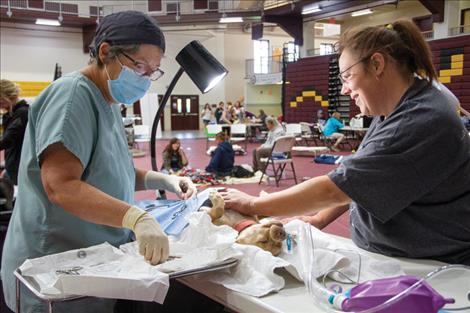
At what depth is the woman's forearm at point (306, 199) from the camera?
4.46 ft

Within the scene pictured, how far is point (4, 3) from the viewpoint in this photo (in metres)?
16.8

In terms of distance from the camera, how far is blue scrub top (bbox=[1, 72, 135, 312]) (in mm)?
1329

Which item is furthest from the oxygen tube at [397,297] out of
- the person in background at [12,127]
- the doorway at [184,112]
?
the doorway at [184,112]

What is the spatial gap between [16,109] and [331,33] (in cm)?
1919

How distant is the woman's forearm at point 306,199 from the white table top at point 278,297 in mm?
239

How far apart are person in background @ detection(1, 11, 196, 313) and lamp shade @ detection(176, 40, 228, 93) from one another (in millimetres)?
539

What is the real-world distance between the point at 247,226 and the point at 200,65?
0.87m

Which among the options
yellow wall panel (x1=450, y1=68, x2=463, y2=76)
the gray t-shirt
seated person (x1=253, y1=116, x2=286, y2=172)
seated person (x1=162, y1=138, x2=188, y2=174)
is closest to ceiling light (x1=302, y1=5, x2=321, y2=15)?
yellow wall panel (x1=450, y1=68, x2=463, y2=76)

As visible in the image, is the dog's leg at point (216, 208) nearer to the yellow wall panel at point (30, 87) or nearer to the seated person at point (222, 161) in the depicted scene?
the seated person at point (222, 161)

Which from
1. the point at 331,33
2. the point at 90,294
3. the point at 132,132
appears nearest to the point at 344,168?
the point at 90,294

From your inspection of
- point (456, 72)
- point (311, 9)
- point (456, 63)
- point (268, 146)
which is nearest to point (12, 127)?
point (268, 146)

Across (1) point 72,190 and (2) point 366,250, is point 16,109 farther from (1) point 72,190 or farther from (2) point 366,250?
(2) point 366,250

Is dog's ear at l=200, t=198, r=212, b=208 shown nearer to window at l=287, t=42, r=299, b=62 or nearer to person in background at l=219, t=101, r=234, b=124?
person in background at l=219, t=101, r=234, b=124

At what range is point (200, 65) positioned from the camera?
2176 millimetres
